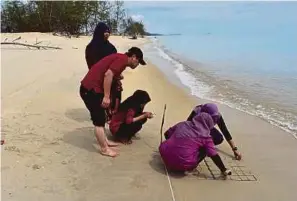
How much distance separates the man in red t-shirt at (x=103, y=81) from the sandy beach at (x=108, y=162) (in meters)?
0.50

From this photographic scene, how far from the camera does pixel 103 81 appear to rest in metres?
5.20

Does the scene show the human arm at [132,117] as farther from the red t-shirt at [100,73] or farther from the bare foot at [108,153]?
the red t-shirt at [100,73]

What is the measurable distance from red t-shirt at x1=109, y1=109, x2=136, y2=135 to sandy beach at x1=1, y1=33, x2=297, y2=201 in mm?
322

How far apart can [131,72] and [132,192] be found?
9363 mm

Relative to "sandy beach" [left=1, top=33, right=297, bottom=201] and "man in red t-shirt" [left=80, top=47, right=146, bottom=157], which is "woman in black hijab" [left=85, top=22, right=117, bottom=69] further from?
"man in red t-shirt" [left=80, top=47, right=146, bottom=157]

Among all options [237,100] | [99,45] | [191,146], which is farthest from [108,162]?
[237,100]

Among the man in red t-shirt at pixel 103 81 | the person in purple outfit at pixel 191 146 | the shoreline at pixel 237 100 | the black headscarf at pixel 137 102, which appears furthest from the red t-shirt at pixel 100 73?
the shoreline at pixel 237 100

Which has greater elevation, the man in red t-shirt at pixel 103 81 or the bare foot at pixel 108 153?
the man in red t-shirt at pixel 103 81

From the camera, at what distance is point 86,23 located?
52.7 m

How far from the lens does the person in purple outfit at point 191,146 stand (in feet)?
16.0

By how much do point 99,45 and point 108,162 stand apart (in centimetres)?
208

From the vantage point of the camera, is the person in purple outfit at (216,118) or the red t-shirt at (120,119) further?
the red t-shirt at (120,119)

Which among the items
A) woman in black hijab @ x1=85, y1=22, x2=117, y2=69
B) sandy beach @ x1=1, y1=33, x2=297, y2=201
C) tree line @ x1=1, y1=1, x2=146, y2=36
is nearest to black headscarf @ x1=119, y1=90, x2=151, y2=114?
sandy beach @ x1=1, y1=33, x2=297, y2=201

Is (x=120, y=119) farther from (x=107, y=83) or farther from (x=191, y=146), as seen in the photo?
(x=191, y=146)
